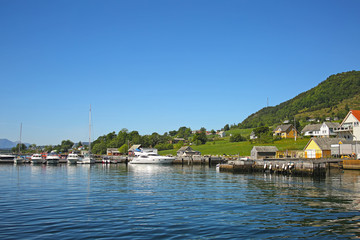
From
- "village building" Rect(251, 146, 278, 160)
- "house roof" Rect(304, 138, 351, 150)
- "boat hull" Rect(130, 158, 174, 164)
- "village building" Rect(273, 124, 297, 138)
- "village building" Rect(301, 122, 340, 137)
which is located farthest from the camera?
"village building" Rect(273, 124, 297, 138)

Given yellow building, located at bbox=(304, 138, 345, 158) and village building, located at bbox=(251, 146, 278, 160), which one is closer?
yellow building, located at bbox=(304, 138, 345, 158)

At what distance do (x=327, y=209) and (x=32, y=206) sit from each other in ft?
76.1

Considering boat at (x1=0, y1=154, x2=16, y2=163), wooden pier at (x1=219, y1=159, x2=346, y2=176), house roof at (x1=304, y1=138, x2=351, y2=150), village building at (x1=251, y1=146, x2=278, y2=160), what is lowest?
boat at (x1=0, y1=154, x2=16, y2=163)

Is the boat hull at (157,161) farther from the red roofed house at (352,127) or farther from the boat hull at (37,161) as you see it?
the red roofed house at (352,127)

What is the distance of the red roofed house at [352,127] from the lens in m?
83.0

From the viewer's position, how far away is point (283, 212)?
Result: 21719 mm

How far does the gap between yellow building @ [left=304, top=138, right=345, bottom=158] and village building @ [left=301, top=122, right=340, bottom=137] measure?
4843 centimetres

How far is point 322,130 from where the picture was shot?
124 m

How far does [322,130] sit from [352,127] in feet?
135

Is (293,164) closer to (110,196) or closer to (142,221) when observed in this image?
(110,196)

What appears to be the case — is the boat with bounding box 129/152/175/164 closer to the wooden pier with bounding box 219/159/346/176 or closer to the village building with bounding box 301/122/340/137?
the wooden pier with bounding box 219/159/346/176

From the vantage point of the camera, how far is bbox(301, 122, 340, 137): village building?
121 m

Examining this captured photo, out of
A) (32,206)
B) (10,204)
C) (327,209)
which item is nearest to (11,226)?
(32,206)

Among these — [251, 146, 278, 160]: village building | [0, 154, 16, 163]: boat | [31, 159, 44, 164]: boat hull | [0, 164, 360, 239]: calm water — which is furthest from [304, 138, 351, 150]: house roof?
[0, 154, 16, 163]: boat
